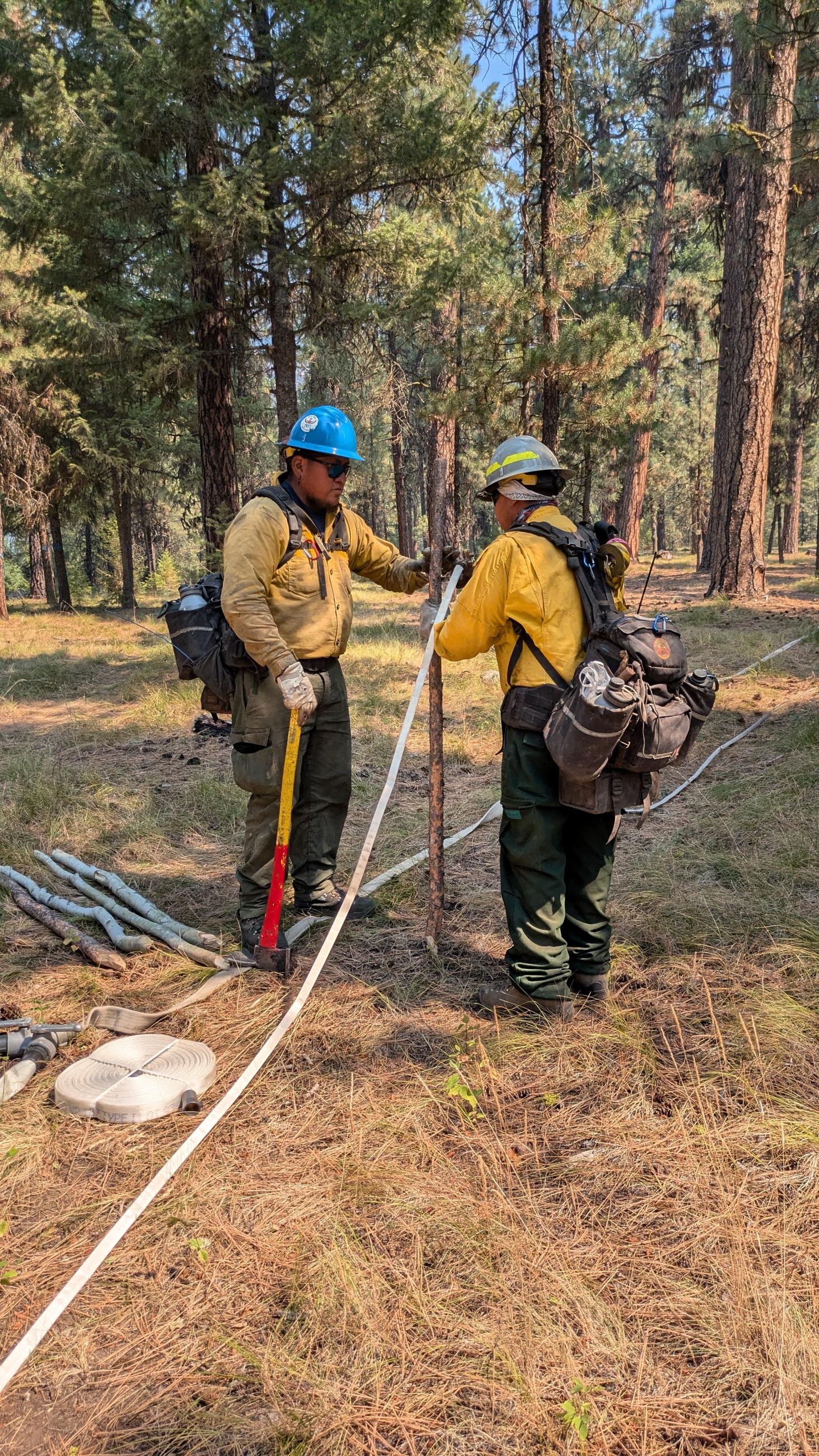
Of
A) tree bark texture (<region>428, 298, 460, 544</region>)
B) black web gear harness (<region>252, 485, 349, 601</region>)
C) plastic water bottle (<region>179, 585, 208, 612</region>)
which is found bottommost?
plastic water bottle (<region>179, 585, 208, 612</region>)

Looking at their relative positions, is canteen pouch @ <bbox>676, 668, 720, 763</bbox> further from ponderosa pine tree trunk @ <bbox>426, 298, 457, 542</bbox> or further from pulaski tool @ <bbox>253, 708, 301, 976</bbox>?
ponderosa pine tree trunk @ <bbox>426, 298, 457, 542</bbox>

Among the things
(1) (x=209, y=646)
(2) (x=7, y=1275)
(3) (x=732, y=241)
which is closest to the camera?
(2) (x=7, y=1275)

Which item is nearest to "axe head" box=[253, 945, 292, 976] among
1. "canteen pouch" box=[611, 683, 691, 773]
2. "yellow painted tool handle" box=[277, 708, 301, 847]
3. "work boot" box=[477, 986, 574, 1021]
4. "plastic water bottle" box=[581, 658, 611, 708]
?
"yellow painted tool handle" box=[277, 708, 301, 847]

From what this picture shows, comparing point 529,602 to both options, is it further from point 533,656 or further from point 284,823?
point 284,823

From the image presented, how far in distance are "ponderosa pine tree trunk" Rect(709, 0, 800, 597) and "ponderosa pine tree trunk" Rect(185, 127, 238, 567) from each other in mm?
5926

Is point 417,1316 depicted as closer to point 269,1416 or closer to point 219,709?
point 269,1416

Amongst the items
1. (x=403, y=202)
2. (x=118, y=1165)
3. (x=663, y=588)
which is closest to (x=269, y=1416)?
(x=118, y=1165)

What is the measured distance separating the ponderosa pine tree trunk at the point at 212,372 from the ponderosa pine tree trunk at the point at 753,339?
5.93 metres

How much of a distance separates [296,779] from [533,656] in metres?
1.44

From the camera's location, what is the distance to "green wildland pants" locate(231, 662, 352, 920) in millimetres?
3930

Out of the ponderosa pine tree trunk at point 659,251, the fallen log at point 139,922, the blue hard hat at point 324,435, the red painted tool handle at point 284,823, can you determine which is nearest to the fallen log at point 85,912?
the fallen log at point 139,922

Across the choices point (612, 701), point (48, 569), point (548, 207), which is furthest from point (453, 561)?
point (48, 569)

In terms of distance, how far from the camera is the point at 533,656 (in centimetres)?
331

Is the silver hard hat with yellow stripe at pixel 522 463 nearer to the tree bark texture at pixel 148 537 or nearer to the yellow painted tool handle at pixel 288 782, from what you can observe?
the yellow painted tool handle at pixel 288 782
